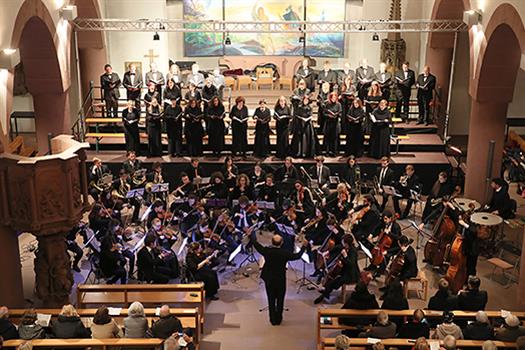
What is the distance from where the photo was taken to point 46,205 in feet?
36.8

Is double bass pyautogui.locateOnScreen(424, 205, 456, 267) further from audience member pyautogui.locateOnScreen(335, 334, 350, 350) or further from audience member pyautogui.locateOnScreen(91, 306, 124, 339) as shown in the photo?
audience member pyautogui.locateOnScreen(91, 306, 124, 339)

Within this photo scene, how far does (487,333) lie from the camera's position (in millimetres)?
9711

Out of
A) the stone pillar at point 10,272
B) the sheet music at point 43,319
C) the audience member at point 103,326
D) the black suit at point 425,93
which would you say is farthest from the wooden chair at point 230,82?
the audience member at point 103,326

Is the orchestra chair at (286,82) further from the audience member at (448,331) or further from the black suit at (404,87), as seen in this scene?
the audience member at (448,331)

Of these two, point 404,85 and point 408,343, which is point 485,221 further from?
point 404,85

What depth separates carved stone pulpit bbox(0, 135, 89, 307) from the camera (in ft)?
36.1

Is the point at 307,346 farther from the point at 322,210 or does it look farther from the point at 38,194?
the point at 38,194

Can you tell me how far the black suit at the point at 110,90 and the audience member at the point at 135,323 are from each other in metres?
11.0

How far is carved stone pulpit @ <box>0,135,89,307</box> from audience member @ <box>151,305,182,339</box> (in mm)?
2799

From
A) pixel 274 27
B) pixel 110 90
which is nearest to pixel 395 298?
pixel 110 90

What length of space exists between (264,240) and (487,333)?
651cm

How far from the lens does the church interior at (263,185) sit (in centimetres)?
1065

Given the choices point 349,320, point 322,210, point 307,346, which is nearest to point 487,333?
point 349,320

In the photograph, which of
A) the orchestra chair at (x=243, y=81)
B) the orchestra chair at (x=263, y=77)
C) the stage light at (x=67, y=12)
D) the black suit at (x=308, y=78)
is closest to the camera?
the stage light at (x=67, y=12)
